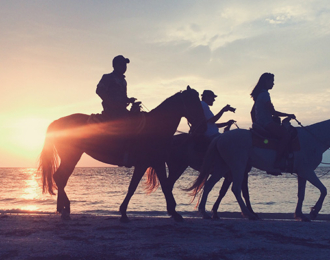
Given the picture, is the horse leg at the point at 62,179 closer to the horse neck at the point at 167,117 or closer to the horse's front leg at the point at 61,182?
the horse's front leg at the point at 61,182

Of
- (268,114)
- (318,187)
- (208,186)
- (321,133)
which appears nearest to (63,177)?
(208,186)

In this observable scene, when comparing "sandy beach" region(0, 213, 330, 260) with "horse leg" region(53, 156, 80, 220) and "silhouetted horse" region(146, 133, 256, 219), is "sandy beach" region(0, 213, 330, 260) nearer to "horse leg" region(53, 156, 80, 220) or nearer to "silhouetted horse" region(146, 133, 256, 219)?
"horse leg" region(53, 156, 80, 220)

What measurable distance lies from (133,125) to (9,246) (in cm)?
312

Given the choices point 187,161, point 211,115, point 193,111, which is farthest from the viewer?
point 187,161

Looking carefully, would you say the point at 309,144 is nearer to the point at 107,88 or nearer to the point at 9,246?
the point at 107,88

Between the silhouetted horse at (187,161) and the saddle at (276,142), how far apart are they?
3.31 feet

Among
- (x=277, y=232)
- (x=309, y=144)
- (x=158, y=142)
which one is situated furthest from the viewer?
(x=309, y=144)

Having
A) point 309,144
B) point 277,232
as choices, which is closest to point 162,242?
point 277,232

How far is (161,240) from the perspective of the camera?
4.89 m

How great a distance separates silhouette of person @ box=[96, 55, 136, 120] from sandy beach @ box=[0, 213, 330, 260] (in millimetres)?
2154

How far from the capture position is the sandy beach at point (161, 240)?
4102mm

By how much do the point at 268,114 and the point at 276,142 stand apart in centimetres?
61

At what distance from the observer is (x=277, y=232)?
17.9 ft

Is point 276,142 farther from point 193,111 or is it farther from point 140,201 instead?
point 140,201
